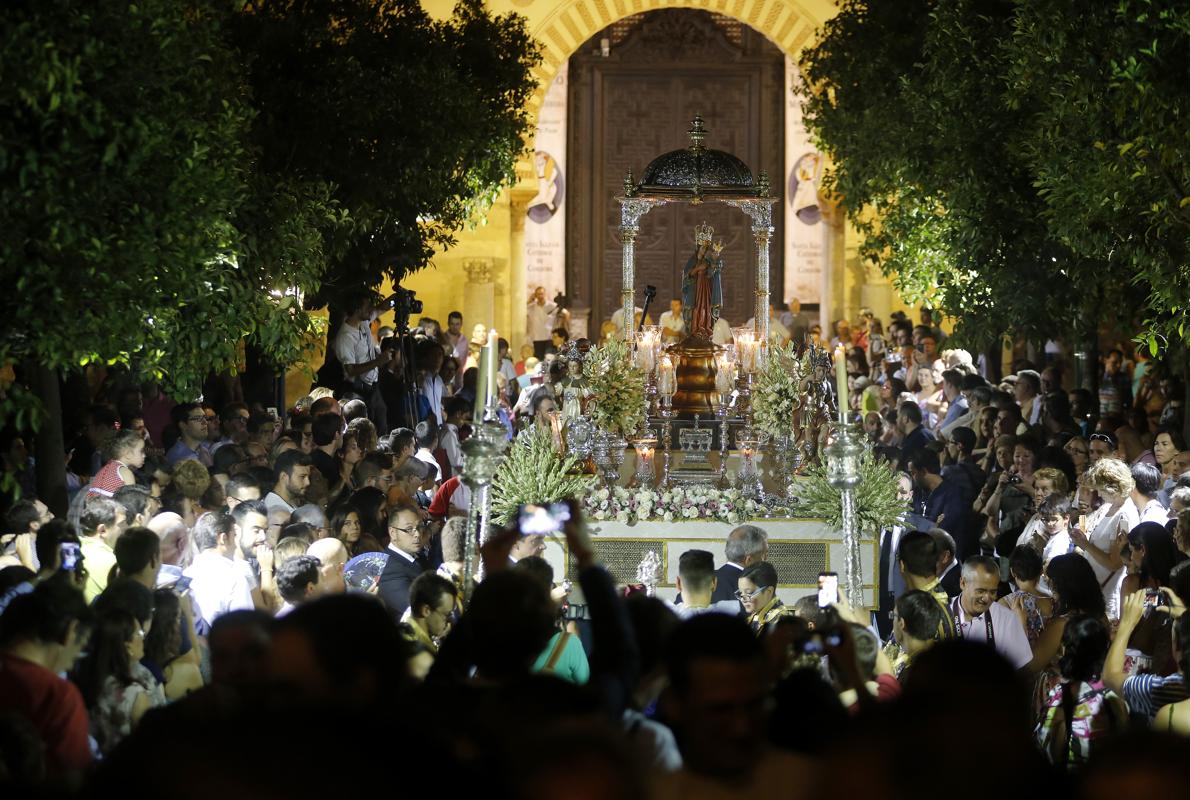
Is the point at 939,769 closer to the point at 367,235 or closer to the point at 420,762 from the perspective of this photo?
the point at 420,762

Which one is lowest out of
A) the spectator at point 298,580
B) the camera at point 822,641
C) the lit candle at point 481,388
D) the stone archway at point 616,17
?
the spectator at point 298,580

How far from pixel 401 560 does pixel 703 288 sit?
10484 millimetres

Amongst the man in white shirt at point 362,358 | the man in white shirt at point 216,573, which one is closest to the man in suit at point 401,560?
the man in white shirt at point 216,573

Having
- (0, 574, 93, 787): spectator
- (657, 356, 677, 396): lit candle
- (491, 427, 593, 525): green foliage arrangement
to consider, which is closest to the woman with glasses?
(0, 574, 93, 787): spectator

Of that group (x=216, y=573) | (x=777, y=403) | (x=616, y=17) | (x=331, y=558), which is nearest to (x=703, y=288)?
(x=777, y=403)

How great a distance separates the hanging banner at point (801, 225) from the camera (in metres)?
31.8

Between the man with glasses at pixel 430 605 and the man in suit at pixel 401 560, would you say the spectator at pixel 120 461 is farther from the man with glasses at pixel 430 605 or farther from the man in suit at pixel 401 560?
the man with glasses at pixel 430 605

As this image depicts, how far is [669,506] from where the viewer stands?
41.2 feet

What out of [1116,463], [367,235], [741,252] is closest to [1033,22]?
[1116,463]

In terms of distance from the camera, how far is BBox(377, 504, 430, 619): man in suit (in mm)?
9211

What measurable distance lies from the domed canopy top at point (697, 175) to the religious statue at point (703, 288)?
50.9 inches

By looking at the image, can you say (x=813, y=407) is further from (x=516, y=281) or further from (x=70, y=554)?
(x=516, y=281)

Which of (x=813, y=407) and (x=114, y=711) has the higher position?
(x=813, y=407)

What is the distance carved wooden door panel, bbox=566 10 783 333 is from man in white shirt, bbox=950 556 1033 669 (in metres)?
23.9
